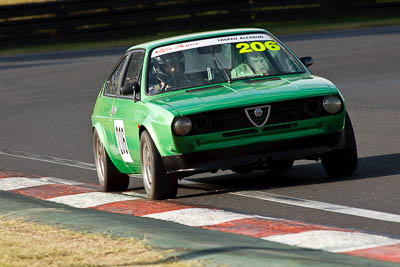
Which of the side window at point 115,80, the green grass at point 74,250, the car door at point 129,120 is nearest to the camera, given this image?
the green grass at point 74,250

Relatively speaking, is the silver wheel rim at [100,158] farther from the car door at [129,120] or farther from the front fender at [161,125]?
the front fender at [161,125]

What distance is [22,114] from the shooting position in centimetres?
1864

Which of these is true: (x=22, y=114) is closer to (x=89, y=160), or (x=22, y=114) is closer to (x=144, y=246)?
(x=89, y=160)

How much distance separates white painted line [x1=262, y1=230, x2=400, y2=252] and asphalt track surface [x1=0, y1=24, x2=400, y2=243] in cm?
47

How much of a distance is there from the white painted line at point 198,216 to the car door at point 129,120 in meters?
1.40

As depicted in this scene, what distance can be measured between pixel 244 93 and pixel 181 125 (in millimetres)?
658

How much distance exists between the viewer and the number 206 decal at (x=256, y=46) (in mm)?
9711

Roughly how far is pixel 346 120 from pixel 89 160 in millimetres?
4507

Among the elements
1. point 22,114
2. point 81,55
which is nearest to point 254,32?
point 22,114

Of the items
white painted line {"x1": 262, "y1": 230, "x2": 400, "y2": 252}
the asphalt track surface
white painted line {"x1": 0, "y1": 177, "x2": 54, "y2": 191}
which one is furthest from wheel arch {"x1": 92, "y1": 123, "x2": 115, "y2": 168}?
white painted line {"x1": 262, "y1": 230, "x2": 400, "y2": 252}

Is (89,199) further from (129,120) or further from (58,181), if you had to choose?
(58,181)

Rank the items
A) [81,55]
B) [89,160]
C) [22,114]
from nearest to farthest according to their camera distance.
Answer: [89,160] < [22,114] < [81,55]

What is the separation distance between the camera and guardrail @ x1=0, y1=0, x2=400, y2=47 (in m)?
34.2

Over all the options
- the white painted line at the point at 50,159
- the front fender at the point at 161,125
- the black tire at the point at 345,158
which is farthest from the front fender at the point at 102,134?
the black tire at the point at 345,158
